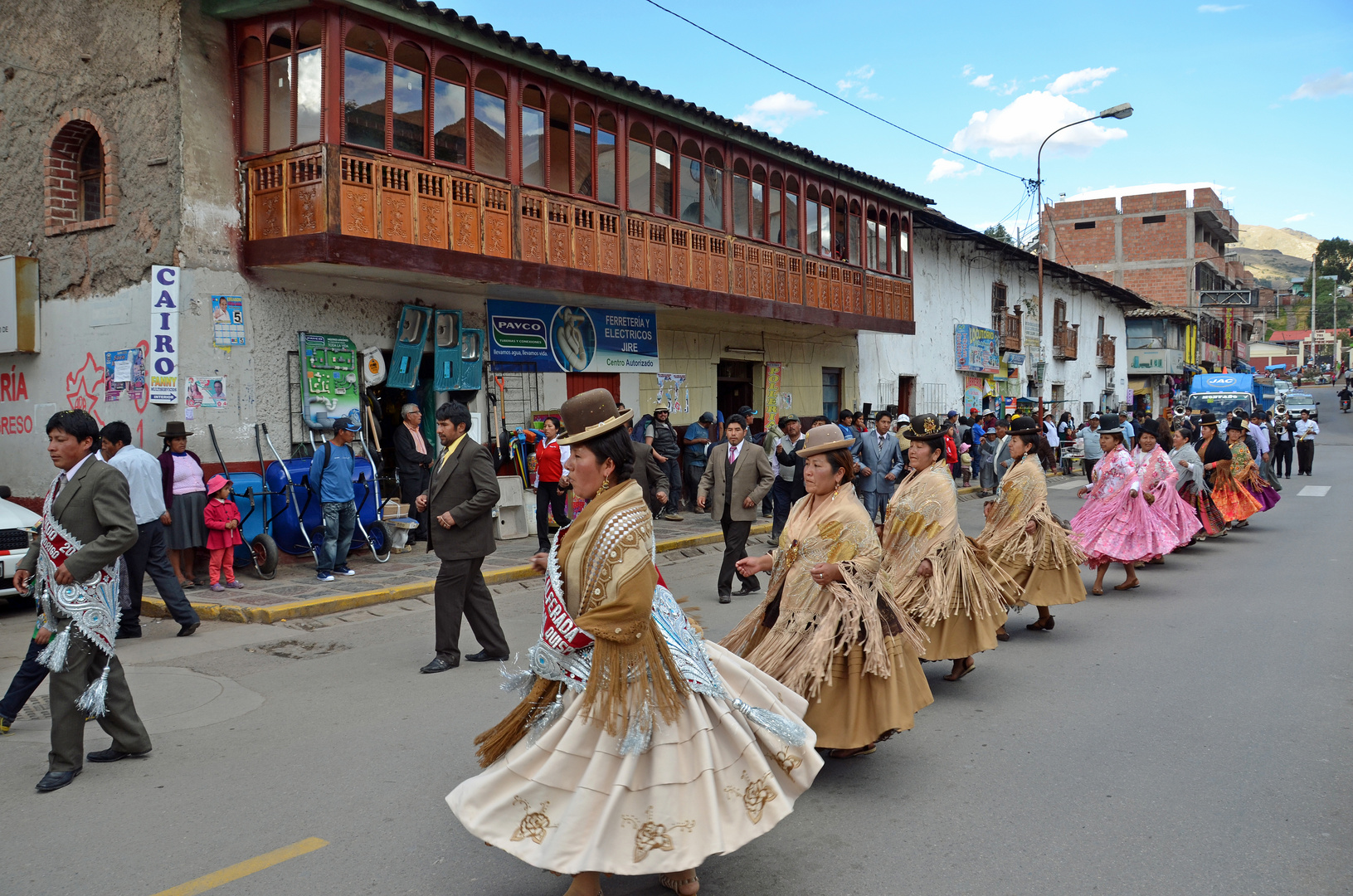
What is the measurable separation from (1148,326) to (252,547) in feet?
147

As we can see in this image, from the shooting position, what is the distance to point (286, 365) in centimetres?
1129

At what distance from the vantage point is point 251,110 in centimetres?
1111

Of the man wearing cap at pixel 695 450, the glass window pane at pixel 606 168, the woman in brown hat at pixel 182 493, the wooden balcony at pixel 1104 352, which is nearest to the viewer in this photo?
the woman in brown hat at pixel 182 493

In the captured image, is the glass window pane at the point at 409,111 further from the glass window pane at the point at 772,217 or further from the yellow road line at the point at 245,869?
the yellow road line at the point at 245,869

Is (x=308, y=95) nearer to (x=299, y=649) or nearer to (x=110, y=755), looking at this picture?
(x=299, y=649)

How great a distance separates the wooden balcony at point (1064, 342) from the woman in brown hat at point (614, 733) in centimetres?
3442

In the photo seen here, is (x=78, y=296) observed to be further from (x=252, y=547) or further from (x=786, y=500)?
(x=786, y=500)

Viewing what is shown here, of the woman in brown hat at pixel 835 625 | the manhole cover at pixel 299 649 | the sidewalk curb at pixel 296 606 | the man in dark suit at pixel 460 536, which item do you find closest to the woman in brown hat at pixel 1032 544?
the woman in brown hat at pixel 835 625

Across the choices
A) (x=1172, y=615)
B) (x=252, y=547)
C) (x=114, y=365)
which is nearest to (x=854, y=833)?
(x=1172, y=615)

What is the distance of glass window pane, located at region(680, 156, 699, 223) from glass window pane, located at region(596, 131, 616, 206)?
1.65 metres

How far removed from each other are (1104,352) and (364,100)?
36.2m

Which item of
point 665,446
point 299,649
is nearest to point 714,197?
point 665,446

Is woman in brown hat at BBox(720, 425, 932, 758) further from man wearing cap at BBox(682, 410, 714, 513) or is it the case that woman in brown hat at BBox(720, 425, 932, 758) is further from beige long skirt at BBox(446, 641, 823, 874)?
man wearing cap at BBox(682, 410, 714, 513)

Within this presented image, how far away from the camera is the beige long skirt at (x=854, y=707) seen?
14.0 ft
